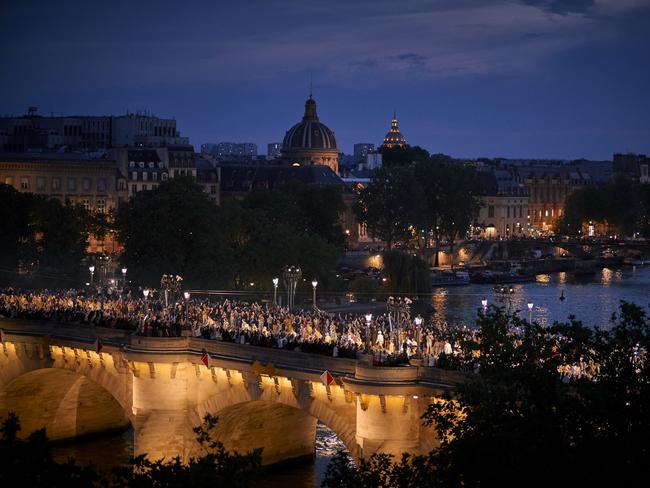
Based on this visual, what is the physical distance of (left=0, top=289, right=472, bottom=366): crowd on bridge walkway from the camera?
117 ft

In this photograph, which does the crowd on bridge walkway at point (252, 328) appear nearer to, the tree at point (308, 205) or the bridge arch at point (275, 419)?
the bridge arch at point (275, 419)

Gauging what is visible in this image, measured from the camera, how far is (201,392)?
3856cm

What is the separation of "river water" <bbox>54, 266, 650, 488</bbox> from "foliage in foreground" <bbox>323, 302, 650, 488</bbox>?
53.3 ft

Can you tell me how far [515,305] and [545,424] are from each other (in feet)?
198

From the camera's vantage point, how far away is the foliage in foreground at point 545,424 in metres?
22.9

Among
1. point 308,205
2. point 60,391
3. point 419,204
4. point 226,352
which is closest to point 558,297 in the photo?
point 308,205

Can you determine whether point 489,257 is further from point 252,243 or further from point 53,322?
point 53,322

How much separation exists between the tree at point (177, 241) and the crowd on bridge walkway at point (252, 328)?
19.2m

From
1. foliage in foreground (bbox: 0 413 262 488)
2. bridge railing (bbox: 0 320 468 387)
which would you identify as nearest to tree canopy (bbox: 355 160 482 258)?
bridge railing (bbox: 0 320 468 387)

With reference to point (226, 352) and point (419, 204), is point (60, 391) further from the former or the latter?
point (419, 204)

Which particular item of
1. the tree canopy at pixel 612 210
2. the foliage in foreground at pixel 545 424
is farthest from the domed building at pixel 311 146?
the foliage in foreground at pixel 545 424

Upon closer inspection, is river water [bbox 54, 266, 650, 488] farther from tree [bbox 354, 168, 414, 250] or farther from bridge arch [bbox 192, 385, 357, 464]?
tree [bbox 354, 168, 414, 250]

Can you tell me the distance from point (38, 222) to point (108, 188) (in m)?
26.3

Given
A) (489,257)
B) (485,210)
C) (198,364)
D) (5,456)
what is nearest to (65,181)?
(489,257)
